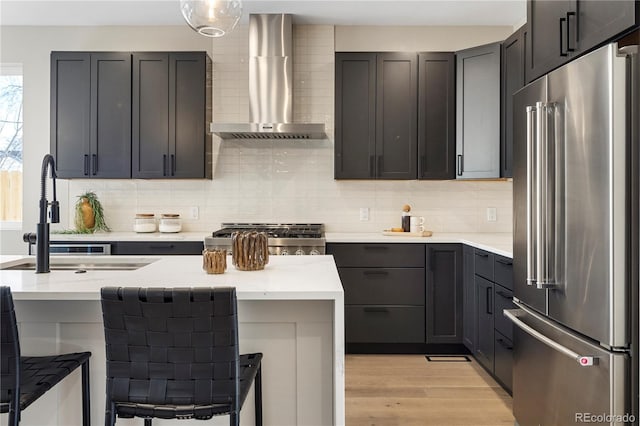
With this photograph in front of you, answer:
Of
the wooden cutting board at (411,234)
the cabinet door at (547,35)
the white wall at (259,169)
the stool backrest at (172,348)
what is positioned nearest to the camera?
the stool backrest at (172,348)

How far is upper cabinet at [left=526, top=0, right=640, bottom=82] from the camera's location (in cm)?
167

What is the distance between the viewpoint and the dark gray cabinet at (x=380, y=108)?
4.11 m

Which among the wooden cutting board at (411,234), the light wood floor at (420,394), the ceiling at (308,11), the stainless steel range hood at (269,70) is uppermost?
the ceiling at (308,11)

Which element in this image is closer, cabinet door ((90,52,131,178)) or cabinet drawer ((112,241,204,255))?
cabinet drawer ((112,241,204,255))

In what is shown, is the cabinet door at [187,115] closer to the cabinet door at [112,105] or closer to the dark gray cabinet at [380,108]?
the cabinet door at [112,105]

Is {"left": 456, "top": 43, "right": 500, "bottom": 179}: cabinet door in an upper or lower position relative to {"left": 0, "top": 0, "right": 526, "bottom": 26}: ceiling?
lower

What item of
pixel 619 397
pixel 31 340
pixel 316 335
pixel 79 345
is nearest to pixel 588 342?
pixel 619 397

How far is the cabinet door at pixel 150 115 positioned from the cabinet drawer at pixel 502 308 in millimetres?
2788

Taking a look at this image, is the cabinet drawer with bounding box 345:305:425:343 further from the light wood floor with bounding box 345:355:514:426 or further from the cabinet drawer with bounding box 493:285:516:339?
the cabinet drawer with bounding box 493:285:516:339

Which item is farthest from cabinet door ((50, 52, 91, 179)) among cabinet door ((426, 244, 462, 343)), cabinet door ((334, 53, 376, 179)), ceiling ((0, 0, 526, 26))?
cabinet door ((426, 244, 462, 343))

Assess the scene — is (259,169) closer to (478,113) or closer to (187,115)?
(187,115)

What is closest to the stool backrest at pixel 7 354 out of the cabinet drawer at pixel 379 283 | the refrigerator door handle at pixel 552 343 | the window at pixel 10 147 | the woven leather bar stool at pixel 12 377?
the woven leather bar stool at pixel 12 377

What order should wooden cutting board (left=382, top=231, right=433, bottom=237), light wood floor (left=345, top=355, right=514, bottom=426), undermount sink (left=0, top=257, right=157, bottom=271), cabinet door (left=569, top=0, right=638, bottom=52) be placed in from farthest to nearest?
1. wooden cutting board (left=382, top=231, right=433, bottom=237)
2. light wood floor (left=345, top=355, right=514, bottom=426)
3. undermount sink (left=0, top=257, right=157, bottom=271)
4. cabinet door (left=569, top=0, right=638, bottom=52)

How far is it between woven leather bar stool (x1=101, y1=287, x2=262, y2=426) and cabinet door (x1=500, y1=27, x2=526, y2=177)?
8.70 ft
